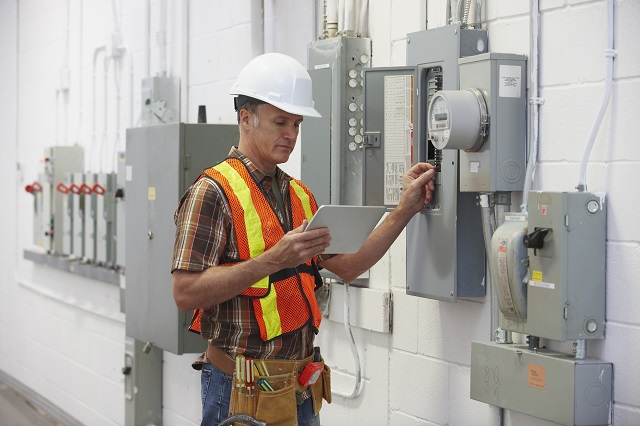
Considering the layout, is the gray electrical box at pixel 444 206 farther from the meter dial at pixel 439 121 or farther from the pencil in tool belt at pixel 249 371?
the pencil in tool belt at pixel 249 371

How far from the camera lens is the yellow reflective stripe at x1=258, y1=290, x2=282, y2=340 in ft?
7.89

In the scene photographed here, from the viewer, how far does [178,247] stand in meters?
2.38

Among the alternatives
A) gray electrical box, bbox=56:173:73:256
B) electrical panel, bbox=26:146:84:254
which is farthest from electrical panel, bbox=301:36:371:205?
electrical panel, bbox=26:146:84:254

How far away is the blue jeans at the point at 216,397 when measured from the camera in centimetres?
246

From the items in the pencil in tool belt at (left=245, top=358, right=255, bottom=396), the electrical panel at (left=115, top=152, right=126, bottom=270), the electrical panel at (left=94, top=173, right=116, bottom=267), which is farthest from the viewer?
the electrical panel at (left=94, top=173, right=116, bottom=267)

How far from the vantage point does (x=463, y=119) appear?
2.39m

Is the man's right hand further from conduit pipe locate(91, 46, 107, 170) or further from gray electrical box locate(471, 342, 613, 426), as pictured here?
conduit pipe locate(91, 46, 107, 170)

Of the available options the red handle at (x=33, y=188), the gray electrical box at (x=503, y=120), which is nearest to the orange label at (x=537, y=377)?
the gray electrical box at (x=503, y=120)

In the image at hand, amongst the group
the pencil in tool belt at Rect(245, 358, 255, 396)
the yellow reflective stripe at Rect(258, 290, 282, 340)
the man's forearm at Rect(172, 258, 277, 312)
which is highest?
the man's forearm at Rect(172, 258, 277, 312)

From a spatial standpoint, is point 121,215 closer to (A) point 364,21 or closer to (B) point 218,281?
(A) point 364,21

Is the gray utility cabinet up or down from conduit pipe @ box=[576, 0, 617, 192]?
down

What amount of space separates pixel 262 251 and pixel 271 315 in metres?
0.17

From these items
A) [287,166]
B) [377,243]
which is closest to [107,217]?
[287,166]

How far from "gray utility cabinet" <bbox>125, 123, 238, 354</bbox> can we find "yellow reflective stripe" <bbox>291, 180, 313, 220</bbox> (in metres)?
1.24
